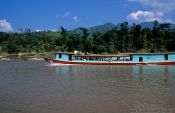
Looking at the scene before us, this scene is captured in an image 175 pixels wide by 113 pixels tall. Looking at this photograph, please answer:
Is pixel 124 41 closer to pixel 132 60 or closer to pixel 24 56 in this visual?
pixel 24 56

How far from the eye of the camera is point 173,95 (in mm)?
18688

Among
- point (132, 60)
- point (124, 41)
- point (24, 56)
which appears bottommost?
point (132, 60)

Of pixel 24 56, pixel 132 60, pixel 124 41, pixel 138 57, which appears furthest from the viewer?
pixel 24 56

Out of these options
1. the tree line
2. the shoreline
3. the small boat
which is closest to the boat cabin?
the small boat

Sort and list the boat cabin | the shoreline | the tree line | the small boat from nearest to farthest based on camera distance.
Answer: the small boat → the boat cabin → the tree line → the shoreline

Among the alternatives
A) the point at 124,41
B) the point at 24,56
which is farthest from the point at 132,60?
the point at 24,56

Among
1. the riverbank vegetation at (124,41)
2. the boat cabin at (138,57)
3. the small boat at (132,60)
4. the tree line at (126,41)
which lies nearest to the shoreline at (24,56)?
the riverbank vegetation at (124,41)

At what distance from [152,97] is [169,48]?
256 ft

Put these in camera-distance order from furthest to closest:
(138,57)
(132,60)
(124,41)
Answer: (124,41) → (138,57) → (132,60)

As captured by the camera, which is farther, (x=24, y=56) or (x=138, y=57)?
(x=24, y=56)

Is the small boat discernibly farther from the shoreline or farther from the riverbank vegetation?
the shoreline

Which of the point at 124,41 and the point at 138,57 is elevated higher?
the point at 124,41

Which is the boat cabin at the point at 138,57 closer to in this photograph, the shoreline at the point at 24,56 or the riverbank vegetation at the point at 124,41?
the riverbank vegetation at the point at 124,41

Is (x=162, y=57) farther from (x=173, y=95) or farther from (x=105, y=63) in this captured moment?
(x=173, y=95)
